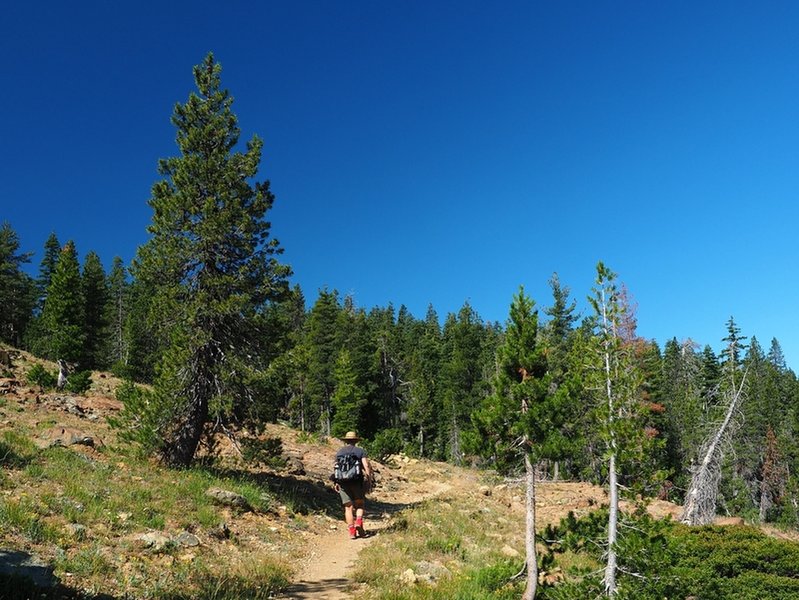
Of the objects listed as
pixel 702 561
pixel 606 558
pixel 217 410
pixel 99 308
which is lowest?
pixel 702 561

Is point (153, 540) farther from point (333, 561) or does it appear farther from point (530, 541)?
point (530, 541)

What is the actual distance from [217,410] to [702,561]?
55.1 feet

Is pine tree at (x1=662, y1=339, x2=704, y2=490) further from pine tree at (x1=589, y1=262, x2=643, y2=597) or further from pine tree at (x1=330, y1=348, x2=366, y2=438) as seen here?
pine tree at (x1=330, y1=348, x2=366, y2=438)

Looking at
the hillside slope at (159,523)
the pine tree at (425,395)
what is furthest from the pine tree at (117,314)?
the hillside slope at (159,523)

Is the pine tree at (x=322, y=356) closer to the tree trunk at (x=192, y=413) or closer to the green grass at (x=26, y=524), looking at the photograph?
the tree trunk at (x=192, y=413)

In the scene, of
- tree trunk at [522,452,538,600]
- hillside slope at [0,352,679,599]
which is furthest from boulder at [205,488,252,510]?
tree trunk at [522,452,538,600]

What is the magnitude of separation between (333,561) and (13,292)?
205 ft

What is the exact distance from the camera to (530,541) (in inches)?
421

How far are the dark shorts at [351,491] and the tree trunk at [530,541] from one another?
426cm

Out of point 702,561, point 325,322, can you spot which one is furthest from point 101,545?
point 325,322

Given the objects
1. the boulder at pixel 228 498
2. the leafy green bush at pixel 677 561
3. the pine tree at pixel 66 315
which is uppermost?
the pine tree at pixel 66 315

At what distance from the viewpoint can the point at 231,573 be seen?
26.1ft

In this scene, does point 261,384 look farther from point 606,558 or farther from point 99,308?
point 99,308

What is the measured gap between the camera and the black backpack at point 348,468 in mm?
12461
